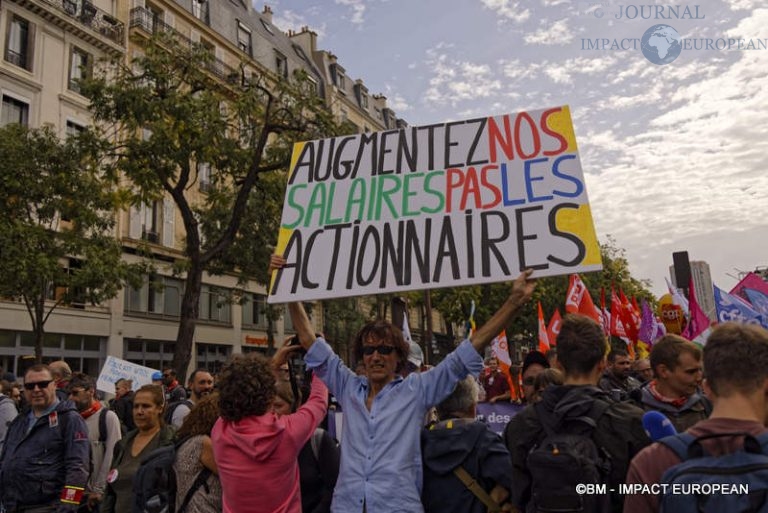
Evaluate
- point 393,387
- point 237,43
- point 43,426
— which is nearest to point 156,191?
point 43,426

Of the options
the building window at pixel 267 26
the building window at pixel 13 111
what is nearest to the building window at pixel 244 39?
the building window at pixel 267 26

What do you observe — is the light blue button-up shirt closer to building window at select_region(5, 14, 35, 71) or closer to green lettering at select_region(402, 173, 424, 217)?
green lettering at select_region(402, 173, 424, 217)

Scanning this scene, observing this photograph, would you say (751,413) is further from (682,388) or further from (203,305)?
(203,305)

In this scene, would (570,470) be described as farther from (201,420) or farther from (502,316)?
(201,420)

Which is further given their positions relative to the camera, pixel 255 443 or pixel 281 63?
pixel 281 63

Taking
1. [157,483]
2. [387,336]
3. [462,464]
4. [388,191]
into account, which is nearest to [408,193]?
[388,191]

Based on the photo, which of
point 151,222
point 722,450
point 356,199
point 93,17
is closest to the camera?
point 722,450

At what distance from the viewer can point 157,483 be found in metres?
3.68

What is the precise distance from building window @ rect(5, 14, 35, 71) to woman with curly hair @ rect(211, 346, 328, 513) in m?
22.9

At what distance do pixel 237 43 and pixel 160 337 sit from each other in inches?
631

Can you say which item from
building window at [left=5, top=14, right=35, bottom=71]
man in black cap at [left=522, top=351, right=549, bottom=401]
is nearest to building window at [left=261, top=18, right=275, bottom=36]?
building window at [left=5, top=14, right=35, bottom=71]

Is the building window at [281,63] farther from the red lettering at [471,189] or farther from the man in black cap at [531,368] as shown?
the red lettering at [471,189]

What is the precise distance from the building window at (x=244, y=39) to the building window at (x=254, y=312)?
41.6 feet

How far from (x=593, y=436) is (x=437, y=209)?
1662mm
